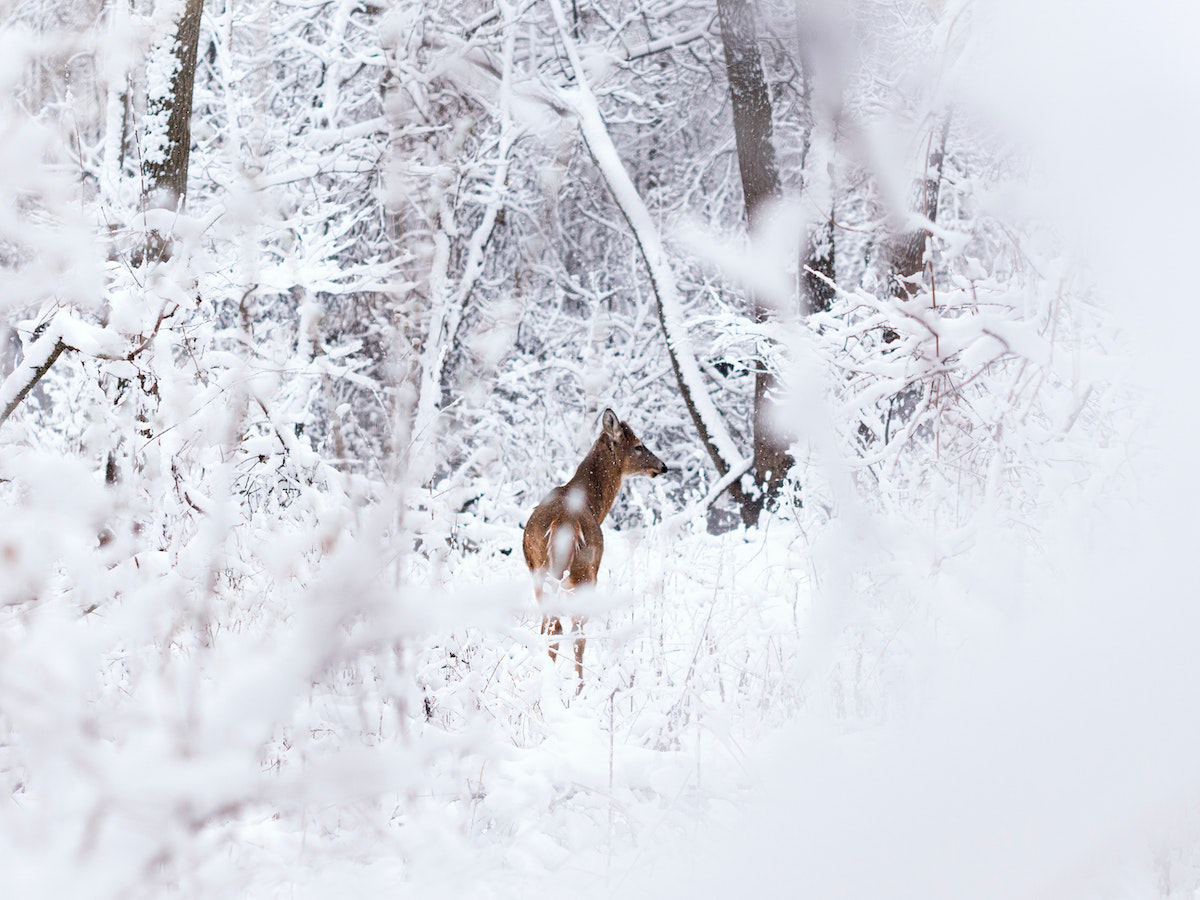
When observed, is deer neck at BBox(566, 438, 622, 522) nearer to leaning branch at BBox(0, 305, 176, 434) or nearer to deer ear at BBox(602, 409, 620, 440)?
deer ear at BBox(602, 409, 620, 440)

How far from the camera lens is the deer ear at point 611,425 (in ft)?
21.6

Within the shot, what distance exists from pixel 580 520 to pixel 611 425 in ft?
4.19

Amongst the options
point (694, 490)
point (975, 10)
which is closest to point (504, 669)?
point (975, 10)

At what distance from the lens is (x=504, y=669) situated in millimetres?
3828

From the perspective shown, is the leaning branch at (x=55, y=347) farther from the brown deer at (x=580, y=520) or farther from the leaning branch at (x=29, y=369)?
the brown deer at (x=580, y=520)

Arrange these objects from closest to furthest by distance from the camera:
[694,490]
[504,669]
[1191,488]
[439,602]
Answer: [439,602] → [1191,488] → [504,669] → [694,490]

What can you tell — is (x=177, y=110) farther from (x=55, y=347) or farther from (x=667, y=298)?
(x=667, y=298)

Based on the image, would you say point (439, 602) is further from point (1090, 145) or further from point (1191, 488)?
point (1090, 145)

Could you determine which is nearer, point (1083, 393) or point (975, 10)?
point (1083, 393)

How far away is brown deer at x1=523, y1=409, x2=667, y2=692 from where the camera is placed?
203 inches

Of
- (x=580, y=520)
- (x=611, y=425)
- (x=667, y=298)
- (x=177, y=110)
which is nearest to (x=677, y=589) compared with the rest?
(x=580, y=520)

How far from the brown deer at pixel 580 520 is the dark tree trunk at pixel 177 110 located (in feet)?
8.74

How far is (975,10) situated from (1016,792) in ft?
13.1

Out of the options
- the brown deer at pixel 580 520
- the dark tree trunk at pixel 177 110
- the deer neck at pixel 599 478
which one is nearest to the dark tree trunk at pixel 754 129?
the brown deer at pixel 580 520
